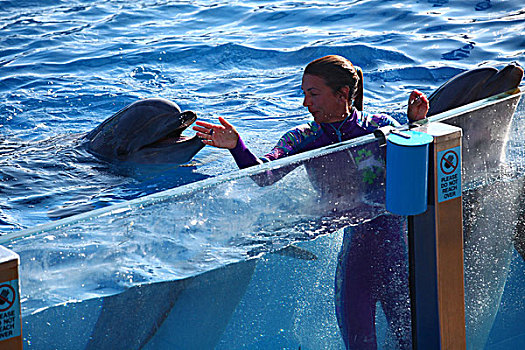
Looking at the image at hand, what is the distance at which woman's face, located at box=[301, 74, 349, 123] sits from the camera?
12.2ft

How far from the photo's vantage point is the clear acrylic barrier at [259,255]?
186 centimetres

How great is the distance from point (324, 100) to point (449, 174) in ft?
5.09

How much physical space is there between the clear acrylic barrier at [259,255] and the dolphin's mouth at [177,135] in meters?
3.49

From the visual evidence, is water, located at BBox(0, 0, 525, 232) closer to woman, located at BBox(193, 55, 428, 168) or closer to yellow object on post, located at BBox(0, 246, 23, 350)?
woman, located at BBox(193, 55, 428, 168)

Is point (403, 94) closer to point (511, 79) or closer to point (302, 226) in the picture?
point (511, 79)

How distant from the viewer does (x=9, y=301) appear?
164 cm

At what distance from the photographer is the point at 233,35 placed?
416 inches

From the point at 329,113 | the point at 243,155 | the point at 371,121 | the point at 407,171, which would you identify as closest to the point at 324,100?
the point at 329,113

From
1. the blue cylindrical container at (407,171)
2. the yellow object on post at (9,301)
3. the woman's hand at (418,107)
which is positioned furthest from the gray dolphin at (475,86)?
the yellow object on post at (9,301)

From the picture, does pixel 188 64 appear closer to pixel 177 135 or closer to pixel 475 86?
pixel 177 135

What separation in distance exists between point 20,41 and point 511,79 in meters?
8.64

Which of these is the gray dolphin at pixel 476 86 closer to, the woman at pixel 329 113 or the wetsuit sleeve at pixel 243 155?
the woman at pixel 329 113

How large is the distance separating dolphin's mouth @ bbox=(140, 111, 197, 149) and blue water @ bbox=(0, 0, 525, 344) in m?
0.22

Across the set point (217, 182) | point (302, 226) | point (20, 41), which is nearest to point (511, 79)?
point (302, 226)
